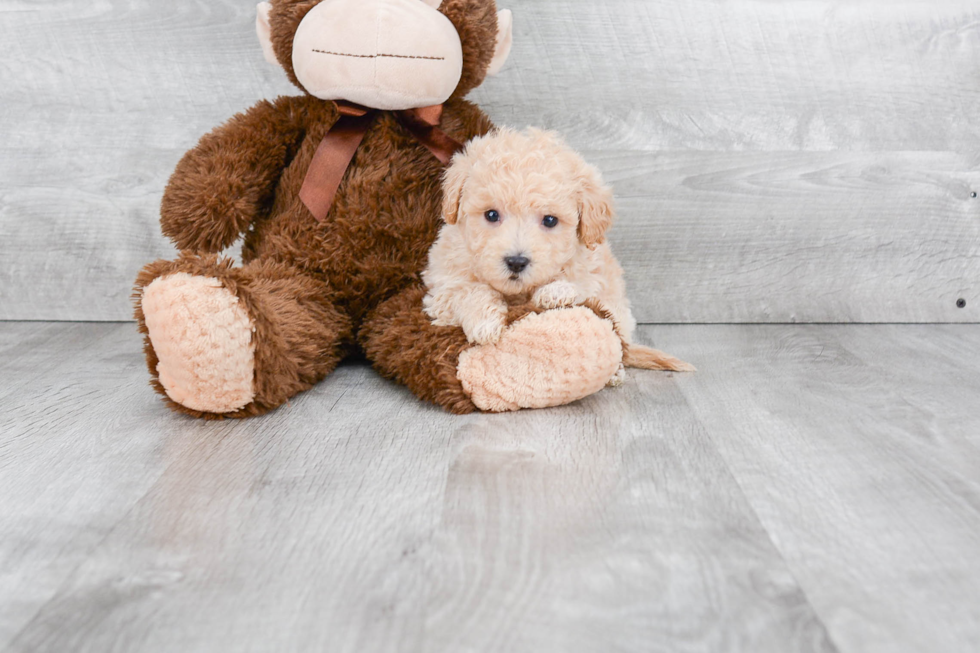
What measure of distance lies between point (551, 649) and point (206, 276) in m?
0.60

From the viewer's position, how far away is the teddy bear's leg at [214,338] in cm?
91

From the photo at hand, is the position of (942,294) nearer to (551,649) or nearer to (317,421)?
(317,421)

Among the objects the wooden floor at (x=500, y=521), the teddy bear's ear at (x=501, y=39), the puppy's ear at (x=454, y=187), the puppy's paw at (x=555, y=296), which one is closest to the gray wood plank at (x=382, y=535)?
the wooden floor at (x=500, y=521)

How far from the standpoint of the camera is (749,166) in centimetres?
146

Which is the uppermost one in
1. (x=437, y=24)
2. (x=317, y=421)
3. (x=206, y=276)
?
(x=437, y=24)

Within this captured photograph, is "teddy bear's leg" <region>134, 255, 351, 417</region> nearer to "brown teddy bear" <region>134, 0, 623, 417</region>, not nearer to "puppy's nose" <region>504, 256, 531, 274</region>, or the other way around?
"brown teddy bear" <region>134, 0, 623, 417</region>

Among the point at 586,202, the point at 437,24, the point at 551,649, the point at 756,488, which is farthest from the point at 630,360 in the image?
the point at 551,649

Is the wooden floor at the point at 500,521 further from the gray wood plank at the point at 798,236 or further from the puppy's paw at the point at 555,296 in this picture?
the gray wood plank at the point at 798,236

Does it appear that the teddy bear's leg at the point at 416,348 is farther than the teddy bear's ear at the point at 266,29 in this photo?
No

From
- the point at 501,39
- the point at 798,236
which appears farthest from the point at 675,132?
the point at 501,39

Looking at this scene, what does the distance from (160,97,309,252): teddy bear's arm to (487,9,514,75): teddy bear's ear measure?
28 centimetres

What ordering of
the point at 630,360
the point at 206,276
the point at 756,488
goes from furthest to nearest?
the point at 630,360, the point at 206,276, the point at 756,488

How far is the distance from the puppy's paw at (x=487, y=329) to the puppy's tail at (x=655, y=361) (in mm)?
265

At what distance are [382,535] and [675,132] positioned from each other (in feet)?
3.29
